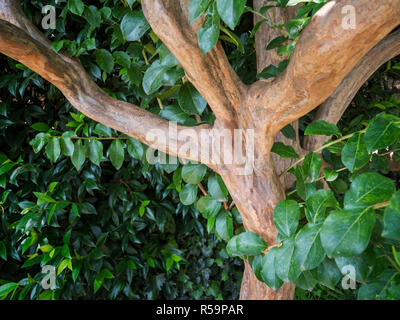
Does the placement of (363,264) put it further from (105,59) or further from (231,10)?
(105,59)

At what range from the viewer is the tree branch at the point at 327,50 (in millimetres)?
450

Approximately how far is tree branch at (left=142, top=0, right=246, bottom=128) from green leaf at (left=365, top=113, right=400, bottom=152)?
0.26m

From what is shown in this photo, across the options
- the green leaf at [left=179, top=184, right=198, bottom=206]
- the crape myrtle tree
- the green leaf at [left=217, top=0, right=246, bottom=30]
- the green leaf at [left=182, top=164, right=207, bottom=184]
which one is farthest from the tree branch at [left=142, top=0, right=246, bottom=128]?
the green leaf at [left=179, top=184, right=198, bottom=206]

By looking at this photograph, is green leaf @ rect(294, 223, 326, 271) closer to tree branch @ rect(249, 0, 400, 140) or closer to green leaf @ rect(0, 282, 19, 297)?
tree branch @ rect(249, 0, 400, 140)

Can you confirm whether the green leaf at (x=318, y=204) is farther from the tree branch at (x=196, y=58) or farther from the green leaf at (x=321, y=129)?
the tree branch at (x=196, y=58)

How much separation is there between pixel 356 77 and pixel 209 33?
22.7 inches

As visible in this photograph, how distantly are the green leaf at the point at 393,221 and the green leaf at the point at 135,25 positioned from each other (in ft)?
2.18

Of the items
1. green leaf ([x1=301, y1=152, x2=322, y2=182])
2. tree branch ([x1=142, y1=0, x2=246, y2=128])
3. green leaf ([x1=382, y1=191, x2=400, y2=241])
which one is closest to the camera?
green leaf ([x1=382, y1=191, x2=400, y2=241])

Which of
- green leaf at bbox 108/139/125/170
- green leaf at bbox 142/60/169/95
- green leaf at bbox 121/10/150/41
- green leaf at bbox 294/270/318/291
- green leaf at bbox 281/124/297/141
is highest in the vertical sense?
green leaf at bbox 121/10/150/41

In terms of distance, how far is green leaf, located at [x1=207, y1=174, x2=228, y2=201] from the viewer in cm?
91

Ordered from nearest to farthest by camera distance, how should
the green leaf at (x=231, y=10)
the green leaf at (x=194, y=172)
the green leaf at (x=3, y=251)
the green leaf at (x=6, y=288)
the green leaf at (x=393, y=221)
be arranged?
1. the green leaf at (x=393, y=221)
2. the green leaf at (x=231, y=10)
3. the green leaf at (x=194, y=172)
4. the green leaf at (x=6, y=288)
5. the green leaf at (x=3, y=251)

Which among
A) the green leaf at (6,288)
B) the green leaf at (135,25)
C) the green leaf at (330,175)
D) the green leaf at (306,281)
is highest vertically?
the green leaf at (135,25)

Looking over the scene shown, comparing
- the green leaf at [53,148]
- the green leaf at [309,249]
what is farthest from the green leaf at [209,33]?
the green leaf at [53,148]

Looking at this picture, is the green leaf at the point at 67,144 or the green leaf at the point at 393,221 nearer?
the green leaf at the point at 393,221
